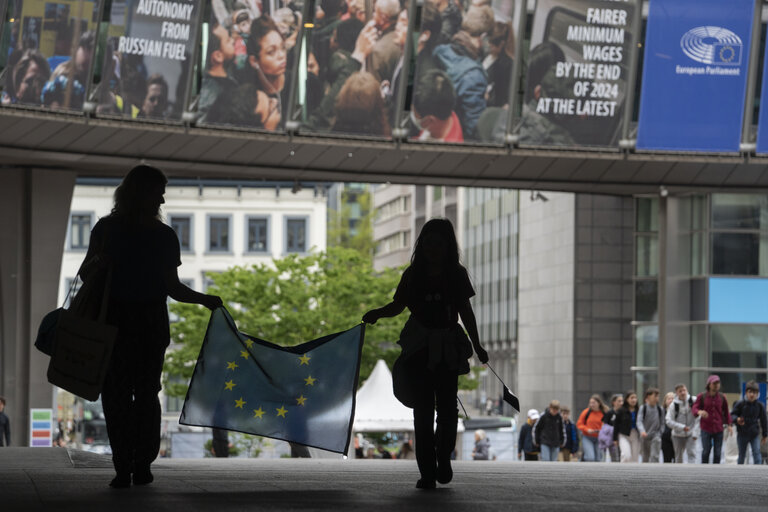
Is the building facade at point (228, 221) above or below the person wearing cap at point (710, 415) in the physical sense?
above

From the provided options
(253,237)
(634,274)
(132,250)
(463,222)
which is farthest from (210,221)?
(132,250)

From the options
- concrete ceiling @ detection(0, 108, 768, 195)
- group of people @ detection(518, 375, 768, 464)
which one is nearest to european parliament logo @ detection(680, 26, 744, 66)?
concrete ceiling @ detection(0, 108, 768, 195)

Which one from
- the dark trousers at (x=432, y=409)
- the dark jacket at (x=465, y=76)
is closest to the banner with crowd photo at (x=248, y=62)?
the dark jacket at (x=465, y=76)

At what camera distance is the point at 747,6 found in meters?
29.7

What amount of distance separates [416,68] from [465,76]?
98 cm

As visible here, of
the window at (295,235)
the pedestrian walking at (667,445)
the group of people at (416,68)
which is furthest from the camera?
the window at (295,235)

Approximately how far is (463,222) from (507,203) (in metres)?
11.0

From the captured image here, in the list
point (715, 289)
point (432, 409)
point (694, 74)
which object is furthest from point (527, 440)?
point (432, 409)

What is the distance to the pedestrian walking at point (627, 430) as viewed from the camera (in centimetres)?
2420

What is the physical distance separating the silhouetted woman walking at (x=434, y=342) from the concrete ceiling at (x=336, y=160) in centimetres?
1729

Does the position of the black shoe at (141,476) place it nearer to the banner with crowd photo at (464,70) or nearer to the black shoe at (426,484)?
the black shoe at (426,484)

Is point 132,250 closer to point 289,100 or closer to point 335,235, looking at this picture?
point 289,100

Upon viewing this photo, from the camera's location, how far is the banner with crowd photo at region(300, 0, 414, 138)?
2739 cm

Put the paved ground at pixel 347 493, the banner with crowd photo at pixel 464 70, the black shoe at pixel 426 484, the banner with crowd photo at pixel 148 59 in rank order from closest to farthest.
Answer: the paved ground at pixel 347 493, the black shoe at pixel 426 484, the banner with crowd photo at pixel 148 59, the banner with crowd photo at pixel 464 70
